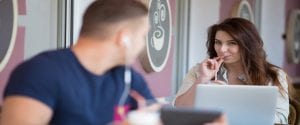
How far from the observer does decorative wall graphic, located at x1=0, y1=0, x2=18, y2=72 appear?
218cm

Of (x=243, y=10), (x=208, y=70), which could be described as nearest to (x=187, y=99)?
(x=208, y=70)

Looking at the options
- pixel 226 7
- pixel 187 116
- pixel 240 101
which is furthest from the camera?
pixel 226 7

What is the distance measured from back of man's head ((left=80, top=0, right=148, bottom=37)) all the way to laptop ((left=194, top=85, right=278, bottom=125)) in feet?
2.74

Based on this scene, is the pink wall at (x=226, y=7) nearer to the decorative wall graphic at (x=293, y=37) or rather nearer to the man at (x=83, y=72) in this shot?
the decorative wall graphic at (x=293, y=37)


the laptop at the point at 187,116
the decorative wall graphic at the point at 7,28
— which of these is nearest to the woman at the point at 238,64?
the decorative wall graphic at the point at 7,28

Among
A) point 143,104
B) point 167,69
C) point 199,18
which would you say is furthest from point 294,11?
point 143,104

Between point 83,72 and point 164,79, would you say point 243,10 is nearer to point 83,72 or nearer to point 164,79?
point 164,79

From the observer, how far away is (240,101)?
2.10 meters

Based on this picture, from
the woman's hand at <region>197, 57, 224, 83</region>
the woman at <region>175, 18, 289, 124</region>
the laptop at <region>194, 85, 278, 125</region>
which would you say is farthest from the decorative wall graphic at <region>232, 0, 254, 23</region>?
the laptop at <region>194, 85, 278, 125</region>

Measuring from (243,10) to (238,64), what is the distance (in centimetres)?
253

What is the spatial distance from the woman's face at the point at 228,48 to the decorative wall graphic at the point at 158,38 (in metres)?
0.64

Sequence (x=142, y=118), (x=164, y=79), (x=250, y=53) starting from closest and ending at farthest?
(x=142, y=118) < (x=250, y=53) < (x=164, y=79)

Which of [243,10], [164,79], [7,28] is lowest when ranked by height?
[164,79]

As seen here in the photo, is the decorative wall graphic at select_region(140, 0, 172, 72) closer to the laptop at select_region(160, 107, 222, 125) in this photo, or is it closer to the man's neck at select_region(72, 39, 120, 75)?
the laptop at select_region(160, 107, 222, 125)
